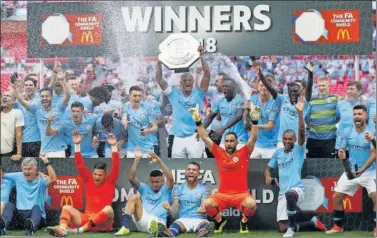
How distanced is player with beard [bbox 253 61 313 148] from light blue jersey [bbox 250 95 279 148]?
0.04 m

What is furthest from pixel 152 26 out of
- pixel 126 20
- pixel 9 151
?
pixel 9 151

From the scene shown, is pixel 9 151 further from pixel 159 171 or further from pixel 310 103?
pixel 310 103

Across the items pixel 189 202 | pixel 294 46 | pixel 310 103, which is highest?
pixel 294 46

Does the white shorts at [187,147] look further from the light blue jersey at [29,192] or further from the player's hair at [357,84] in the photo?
the player's hair at [357,84]

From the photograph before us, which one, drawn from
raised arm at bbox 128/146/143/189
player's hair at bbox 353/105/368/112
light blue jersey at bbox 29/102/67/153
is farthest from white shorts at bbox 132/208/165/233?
player's hair at bbox 353/105/368/112

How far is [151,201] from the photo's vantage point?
24.6 ft

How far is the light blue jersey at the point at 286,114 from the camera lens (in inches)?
293

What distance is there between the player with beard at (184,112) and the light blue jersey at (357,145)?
4.41ft

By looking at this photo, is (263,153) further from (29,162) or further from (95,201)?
(29,162)

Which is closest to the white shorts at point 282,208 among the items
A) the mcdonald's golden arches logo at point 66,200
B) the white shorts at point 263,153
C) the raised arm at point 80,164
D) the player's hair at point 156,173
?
the white shorts at point 263,153

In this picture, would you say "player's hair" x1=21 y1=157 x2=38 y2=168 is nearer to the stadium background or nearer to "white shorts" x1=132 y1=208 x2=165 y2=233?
the stadium background

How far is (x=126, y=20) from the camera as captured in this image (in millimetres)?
7625

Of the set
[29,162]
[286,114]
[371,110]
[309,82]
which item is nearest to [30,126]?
[29,162]

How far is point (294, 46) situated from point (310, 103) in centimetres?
54
